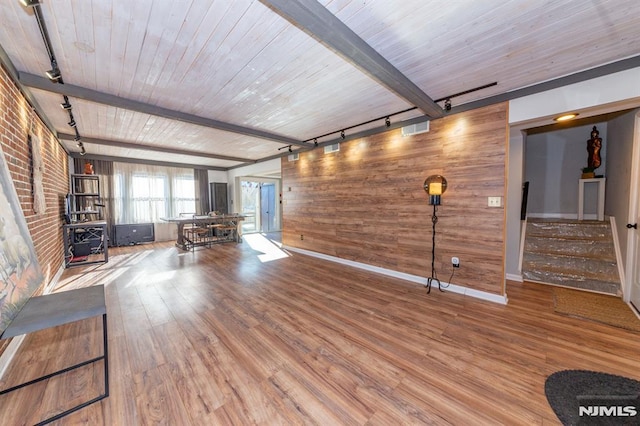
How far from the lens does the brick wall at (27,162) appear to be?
6.80 feet

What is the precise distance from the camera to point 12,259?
1.51 m

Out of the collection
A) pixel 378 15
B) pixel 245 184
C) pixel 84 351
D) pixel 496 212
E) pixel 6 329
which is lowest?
pixel 84 351

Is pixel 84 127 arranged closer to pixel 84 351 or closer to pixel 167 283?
pixel 167 283

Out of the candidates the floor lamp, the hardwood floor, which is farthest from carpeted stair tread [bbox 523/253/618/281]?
the floor lamp

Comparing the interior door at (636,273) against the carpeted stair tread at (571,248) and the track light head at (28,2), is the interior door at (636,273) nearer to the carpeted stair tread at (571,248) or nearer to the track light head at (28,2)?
the carpeted stair tread at (571,248)

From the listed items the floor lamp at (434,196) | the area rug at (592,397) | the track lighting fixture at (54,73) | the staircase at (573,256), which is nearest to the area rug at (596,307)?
the staircase at (573,256)

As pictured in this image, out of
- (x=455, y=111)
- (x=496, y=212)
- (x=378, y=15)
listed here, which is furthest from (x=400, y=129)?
(x=378, y=15)

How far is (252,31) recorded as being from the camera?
1768 millimetres

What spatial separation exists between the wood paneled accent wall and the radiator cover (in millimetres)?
5301

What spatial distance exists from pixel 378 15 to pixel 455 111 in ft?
6.90

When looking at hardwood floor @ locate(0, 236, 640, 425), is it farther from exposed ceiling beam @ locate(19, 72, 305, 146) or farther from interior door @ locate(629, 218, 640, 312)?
exposed ceiling beam @ locate(19, 72, 305, 146)

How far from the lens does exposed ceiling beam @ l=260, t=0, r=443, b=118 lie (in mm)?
1421

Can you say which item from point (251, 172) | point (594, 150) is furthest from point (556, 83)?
point (251, 172)

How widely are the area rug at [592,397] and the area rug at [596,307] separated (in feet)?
3.77
